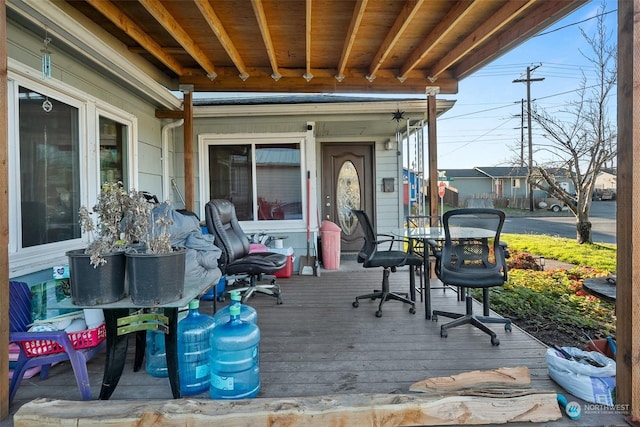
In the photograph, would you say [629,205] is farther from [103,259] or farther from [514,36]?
[103,259]

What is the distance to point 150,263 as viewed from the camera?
5.45 feet

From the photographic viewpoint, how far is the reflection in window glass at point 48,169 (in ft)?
8.18

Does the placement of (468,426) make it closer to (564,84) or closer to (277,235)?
(277,235)

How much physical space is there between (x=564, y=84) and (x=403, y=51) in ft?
35.2

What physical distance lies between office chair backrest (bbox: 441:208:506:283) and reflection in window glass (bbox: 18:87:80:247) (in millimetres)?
3183

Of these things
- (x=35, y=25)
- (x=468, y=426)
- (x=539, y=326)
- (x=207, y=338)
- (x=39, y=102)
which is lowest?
(x=539, y=326)

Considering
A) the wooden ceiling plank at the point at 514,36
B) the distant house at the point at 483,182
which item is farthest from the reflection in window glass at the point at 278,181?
the distant house at the point at 483,182

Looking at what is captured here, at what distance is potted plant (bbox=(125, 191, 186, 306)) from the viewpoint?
1666mm

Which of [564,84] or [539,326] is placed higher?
[564,84]

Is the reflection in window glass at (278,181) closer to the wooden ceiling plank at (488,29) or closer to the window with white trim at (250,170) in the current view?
the window with white trim at (250,170)

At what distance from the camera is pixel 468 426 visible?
5.59 ft

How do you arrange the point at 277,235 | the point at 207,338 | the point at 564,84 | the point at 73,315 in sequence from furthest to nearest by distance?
the point at 564,84, the point at 277,235, the point at 73,315, the point at 207,338

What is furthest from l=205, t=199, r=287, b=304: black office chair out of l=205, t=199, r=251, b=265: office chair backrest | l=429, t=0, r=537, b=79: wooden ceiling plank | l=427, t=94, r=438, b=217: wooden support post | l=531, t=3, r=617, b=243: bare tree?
l=531, t=3, r=617, b=243: bare tree

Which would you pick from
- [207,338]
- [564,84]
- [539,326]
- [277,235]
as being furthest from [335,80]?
[564,84]
